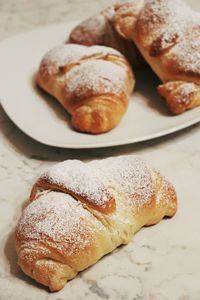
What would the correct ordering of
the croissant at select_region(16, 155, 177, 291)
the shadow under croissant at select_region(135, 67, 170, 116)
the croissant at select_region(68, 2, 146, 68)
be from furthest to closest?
the croissant at select_region(68, 2, 146, 68)
the shadow under croissant at select_region(135, 67, 170, 116)
the croissant at select_region(16, 155, 177, 291)

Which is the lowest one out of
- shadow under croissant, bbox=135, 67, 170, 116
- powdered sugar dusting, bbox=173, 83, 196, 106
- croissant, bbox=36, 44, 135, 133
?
shadow under croissant, bbox=135, 67, 170, 116

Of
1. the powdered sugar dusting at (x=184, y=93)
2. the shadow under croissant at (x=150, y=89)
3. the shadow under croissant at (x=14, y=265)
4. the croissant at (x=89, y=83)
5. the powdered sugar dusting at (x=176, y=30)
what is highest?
the powdered sugar dusting at (x=176, y=30)

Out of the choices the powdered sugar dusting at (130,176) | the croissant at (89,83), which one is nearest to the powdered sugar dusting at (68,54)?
the croissant at (89,83)

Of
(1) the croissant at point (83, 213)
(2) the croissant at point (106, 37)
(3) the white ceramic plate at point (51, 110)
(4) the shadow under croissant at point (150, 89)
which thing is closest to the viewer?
(1) the croissant at point (83, 213)

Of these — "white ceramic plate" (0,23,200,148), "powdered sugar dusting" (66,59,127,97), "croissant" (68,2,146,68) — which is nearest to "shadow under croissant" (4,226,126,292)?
"white ceramic plate" (0,23,200,148)

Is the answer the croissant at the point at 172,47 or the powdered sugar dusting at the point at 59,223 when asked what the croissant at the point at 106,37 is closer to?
the croissant at the point at 172,47

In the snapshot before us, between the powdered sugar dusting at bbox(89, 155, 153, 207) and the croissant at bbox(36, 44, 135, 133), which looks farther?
the croissant at bbox(36, 44, 135, 133)

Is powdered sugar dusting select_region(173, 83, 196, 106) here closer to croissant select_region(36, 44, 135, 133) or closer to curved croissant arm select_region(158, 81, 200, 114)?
curved croissant arm select_region(158, 81, 200, 114)
